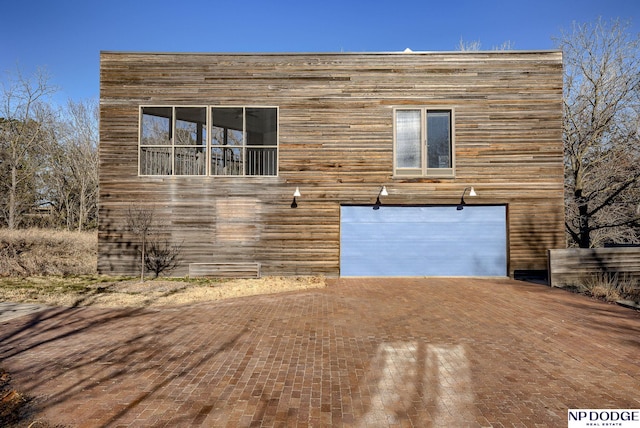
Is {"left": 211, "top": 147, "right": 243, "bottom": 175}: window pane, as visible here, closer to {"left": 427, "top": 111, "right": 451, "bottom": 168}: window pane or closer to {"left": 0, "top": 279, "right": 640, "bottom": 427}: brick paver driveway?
{"left": 0, "top": 279, "right": 640, "bottom": 427}: brick paver driveway

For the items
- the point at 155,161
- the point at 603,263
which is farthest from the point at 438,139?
the point at 155,161

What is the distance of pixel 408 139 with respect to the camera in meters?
11.5

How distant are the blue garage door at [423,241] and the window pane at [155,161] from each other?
6128 millimetres

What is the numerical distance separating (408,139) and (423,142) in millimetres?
501

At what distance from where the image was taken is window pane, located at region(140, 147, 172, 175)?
455 inches

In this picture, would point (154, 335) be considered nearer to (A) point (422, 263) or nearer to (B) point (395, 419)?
(B) point (395, 419)

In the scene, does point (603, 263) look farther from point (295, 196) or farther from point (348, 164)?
point (295, 196)

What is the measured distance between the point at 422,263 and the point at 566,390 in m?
7.51

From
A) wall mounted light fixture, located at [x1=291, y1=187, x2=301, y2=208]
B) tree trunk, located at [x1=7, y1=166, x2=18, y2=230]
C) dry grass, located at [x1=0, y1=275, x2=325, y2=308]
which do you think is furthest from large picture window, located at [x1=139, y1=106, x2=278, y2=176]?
tree trunk, located at [x1=7, y1=166, x2=18, y2=230]

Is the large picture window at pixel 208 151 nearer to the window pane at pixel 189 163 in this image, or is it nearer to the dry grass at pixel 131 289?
the window pane at pixel 189 163

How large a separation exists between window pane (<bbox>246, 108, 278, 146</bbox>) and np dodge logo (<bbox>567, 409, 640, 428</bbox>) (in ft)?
34.0

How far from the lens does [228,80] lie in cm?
1145

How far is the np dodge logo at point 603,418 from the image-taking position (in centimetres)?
330

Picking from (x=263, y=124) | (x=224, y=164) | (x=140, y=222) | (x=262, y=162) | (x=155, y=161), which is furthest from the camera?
(x=263, y=124)
